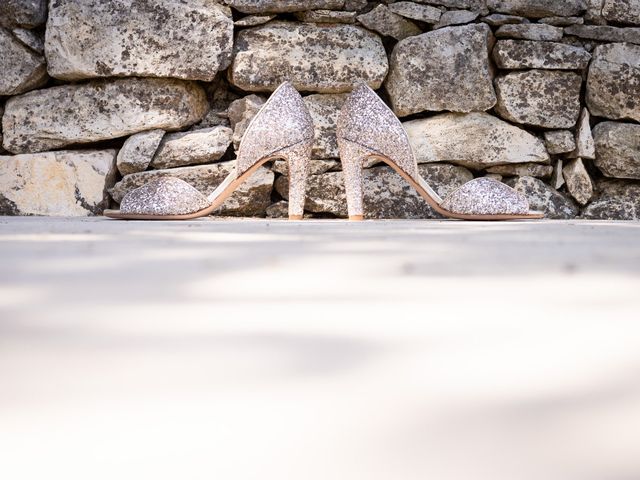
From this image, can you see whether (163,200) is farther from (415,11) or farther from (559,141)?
(559,141)

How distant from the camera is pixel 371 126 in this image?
168cm

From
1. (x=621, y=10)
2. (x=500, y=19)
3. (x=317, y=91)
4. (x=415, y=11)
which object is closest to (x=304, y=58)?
(x=317, y=91)

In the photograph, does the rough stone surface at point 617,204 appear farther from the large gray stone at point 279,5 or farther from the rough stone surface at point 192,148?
the rough stone surface at point 192,148

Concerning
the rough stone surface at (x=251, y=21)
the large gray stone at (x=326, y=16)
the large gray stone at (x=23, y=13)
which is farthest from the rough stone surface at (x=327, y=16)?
the large gray stone at (x=23, y=13)

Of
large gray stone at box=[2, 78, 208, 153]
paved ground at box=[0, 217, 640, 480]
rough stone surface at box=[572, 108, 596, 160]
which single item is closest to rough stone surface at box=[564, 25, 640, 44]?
rough stone surface at box=[572, 108, 596, 160]

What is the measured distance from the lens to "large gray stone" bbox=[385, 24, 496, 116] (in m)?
1.96

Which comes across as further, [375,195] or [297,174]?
[375,195]

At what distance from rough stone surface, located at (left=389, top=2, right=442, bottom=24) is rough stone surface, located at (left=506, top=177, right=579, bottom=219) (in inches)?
23.5

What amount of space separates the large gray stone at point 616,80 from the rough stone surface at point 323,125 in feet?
2.79

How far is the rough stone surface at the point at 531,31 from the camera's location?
196 centimetres

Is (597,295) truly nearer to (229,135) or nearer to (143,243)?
(143,243)

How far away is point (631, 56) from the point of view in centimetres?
202

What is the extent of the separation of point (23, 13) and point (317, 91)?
0.92 metres

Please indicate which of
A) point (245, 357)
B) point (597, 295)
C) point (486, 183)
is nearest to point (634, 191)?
point (486, 183)
